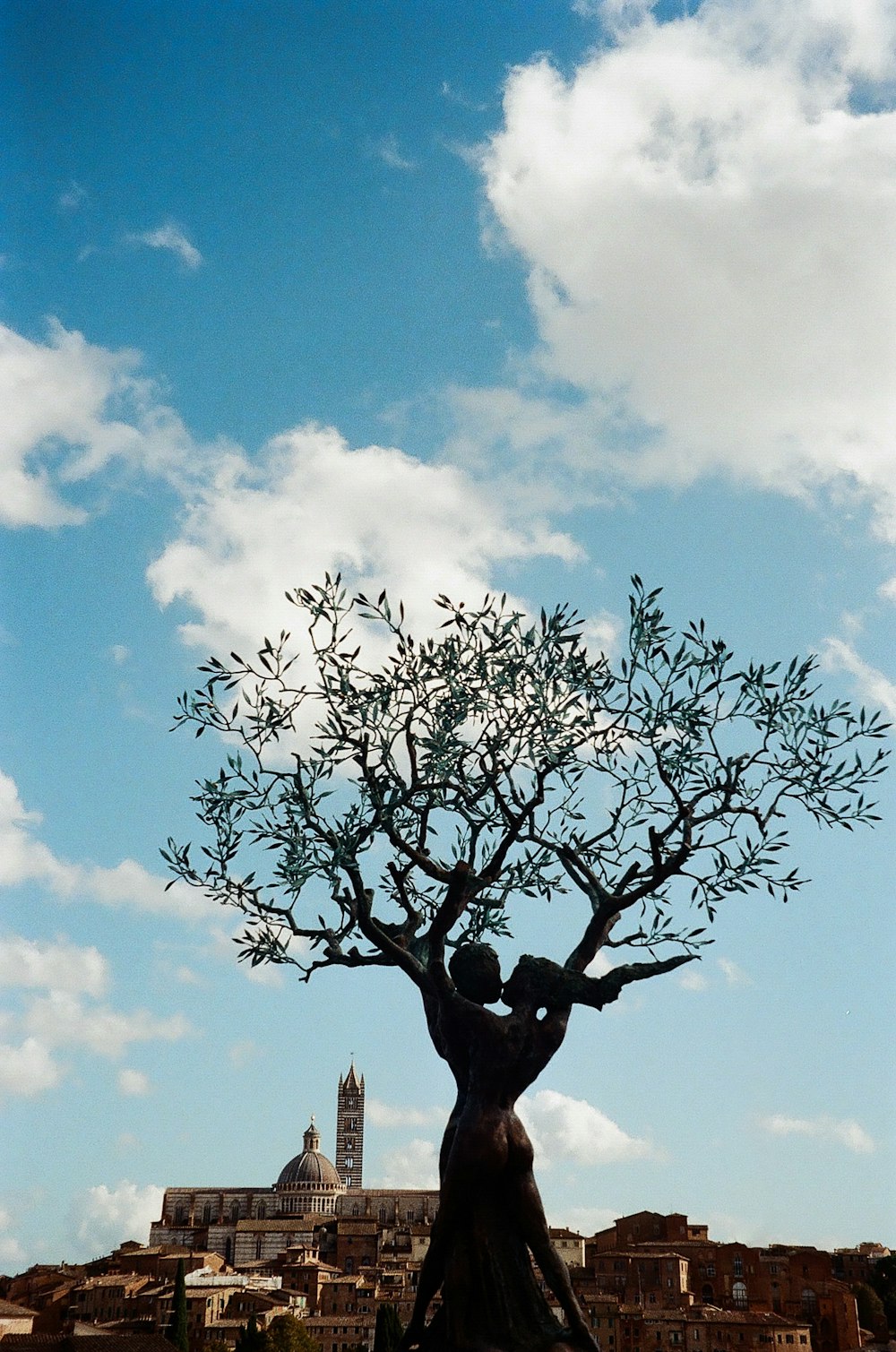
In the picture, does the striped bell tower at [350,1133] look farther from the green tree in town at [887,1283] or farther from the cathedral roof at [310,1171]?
the green tree in town at [887,1283]

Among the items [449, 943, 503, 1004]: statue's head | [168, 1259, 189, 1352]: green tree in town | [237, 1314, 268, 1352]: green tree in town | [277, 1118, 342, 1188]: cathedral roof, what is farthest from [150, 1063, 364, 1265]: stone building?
[449, 943, 503, 1004]: statue's head

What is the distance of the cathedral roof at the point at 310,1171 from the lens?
111 metres

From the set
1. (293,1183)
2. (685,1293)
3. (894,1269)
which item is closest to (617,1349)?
(685,1293)

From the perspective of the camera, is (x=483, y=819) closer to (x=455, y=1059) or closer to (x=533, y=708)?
(x=533, y=708)

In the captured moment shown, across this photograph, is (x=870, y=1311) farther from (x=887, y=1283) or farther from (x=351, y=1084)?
(x=351, y=1084)

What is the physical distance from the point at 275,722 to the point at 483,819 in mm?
1657

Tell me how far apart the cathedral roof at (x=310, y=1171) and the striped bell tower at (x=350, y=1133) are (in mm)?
20370

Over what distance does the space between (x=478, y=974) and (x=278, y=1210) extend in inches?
4121

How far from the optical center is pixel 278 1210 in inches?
4151

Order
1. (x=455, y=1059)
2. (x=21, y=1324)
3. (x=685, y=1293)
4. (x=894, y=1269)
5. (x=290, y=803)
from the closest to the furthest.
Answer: (x=455, y=1059), (x=290, y=803), (x=21, y=1324), (x=685, y=1293), (x=894, y=1269)

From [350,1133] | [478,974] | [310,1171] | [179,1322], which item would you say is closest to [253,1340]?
[179,1322]

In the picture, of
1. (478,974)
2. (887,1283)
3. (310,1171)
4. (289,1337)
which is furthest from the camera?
(310,1171)

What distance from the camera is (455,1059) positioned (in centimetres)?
890

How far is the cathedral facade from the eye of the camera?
89938mm
